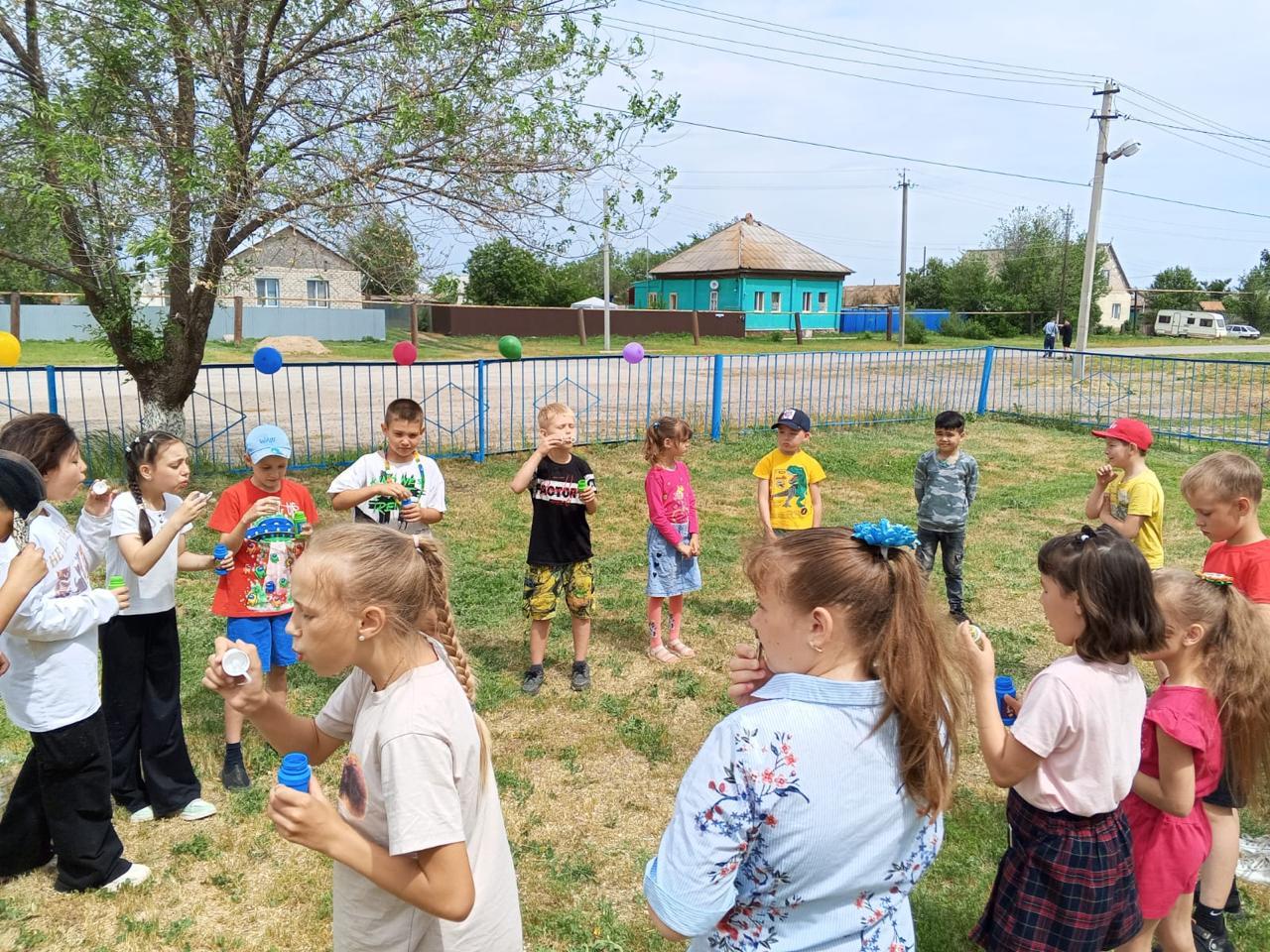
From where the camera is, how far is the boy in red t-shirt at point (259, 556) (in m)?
3.90

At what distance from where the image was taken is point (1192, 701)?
246 centimetres

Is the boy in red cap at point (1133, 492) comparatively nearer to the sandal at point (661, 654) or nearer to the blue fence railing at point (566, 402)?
the sandal at point (661, 654)

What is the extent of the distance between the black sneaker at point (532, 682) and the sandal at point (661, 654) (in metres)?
0.81

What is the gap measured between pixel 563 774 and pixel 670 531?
172 cm

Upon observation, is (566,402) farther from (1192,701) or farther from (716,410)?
(1192,701)

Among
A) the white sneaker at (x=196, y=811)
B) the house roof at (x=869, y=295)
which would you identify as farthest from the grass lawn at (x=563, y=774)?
the house roof at (x=869, y=295)

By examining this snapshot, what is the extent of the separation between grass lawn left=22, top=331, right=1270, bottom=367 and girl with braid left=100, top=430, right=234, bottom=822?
1655 cm

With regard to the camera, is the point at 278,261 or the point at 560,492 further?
the point at 278,261

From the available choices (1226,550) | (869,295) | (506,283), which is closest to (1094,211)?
(1226,550)

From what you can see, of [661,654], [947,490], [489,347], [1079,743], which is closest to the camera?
[1079,743]

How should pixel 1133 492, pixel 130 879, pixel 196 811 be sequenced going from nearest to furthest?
pixel 130 879, pixel 196 811, pixel 1133 492

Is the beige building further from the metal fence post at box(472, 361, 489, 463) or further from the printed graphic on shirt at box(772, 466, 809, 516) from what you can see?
the printed graphic on shirt at box(772, 466, 809, 516)

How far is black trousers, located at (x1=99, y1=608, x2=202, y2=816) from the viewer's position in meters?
3.63

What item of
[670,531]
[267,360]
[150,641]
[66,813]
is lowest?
[66,813]
